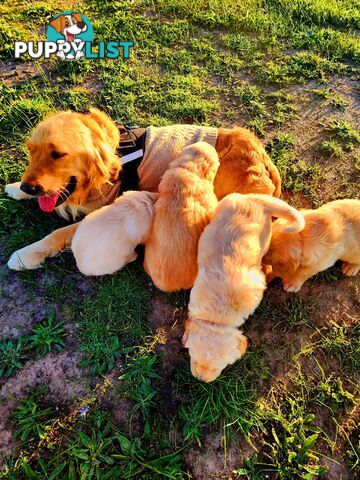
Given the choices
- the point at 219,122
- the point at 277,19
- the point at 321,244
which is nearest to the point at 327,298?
the point at 321,244

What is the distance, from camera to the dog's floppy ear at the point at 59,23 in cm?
464

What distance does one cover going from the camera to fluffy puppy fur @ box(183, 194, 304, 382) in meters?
2.33

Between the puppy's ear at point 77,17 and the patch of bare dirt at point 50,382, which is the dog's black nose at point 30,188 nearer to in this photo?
the patch of bare dirt at point 50,382

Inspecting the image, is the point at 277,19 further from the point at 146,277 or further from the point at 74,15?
the point at 146,277

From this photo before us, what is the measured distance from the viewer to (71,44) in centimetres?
449

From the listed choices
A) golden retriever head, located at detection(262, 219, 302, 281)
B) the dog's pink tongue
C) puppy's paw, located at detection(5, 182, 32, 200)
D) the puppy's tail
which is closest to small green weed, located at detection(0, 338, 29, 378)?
the dog's pink tongue

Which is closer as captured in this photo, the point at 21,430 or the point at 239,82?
the point at 21,430

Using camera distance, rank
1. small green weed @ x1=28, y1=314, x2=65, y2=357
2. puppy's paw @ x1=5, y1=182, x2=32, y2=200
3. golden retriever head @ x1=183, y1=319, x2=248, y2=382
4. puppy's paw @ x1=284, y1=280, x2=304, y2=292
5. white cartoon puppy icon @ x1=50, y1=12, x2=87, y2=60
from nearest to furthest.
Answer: golden retriever head @ x1=183, y1=319, x2=248, y2=382
small green weed @ x1=28, y1=314, x2=65, y2=357
puppy's paw @ x1=284, y1=280, x2=304, y2=292
puppy's paw @ x1=5, y1=182, x2=32, y2=200
white cartoon puppy icon @ x1=50, y1=12, x2=87, y2=60

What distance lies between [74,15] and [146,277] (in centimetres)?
361

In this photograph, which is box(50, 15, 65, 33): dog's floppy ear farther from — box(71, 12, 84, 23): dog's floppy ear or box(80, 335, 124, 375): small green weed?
box(80, 335, 124, 375): small green weed

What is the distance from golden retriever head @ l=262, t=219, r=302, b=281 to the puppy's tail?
115mm

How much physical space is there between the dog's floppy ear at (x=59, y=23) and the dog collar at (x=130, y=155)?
247 centimetres

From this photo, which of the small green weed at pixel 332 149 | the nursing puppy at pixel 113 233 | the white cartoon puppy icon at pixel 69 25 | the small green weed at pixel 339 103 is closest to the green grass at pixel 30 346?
the nursing puppy at pixel 113 233

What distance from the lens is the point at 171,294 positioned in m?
2.93
